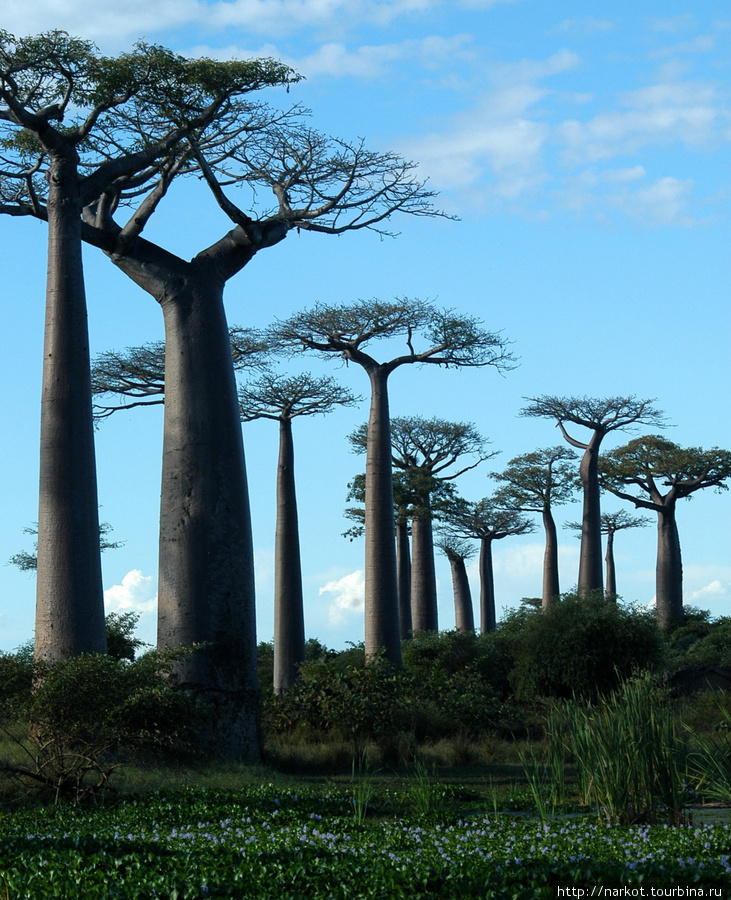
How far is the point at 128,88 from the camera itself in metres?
12.6

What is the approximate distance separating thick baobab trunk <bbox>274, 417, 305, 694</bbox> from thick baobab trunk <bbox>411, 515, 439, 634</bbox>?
5700mm

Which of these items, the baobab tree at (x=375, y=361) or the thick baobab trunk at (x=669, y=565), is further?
the thick baobab trunk at (x=669, y=565)

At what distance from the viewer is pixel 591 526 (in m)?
26.1

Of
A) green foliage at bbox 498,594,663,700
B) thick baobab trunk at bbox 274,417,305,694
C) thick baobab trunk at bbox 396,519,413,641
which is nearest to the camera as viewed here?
green foliage at bbox 498,594,663,700

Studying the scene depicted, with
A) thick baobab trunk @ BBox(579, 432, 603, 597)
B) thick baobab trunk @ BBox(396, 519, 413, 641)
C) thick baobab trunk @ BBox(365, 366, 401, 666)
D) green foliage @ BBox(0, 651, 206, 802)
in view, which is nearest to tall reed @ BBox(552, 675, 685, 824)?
green foliage @ BBox(0, 651, 206, 802)

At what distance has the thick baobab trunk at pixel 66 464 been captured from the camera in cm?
1057

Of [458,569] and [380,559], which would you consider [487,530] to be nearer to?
[458,569]

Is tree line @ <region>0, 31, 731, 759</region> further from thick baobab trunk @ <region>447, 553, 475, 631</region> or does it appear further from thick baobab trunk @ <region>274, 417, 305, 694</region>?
thick baobab trunk @ <region>447, 553, 475, 631</region>

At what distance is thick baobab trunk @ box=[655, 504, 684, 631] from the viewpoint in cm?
2916

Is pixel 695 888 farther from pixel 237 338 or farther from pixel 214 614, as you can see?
pixel 237 338

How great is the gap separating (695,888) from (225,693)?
25.2 feet

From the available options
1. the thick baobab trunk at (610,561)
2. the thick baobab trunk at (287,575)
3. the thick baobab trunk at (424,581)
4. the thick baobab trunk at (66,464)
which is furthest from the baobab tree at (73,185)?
the thick baobab trunk at (610,561)

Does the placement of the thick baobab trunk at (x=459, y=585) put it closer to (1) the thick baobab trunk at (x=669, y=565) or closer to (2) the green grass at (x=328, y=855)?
(1) the thick baobab trunk at (x=669, y=565)

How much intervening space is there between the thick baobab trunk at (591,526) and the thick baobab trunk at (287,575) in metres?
8.12
